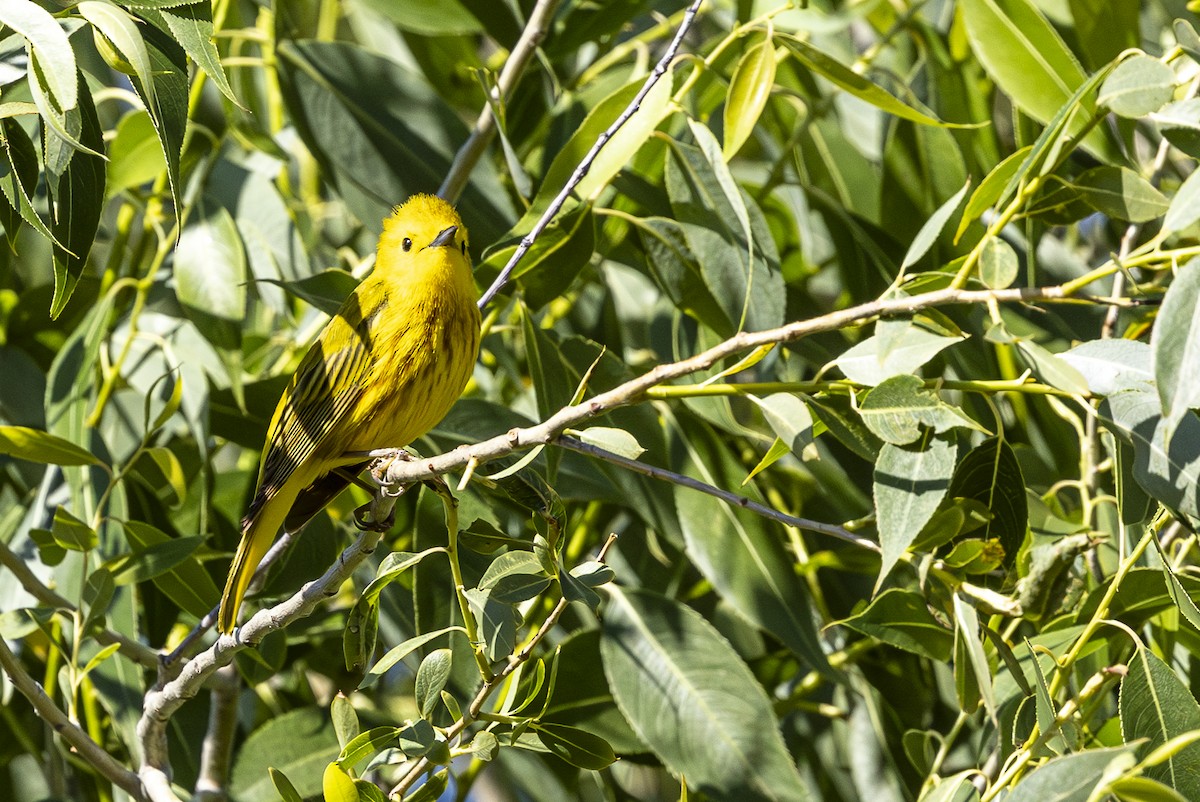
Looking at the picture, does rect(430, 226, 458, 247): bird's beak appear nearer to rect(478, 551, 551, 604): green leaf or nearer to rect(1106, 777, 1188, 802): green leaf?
rect(478, 551, 551, 604): green leaf

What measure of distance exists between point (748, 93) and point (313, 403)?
936 mm

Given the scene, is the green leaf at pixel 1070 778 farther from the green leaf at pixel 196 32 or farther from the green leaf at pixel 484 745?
the green leaf at pixel 196 32

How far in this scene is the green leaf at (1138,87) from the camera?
5.45ft

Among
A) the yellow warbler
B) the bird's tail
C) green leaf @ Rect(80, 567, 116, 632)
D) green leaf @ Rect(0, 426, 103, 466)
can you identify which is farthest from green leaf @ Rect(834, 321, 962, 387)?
green leaf @ Rect(0, 426, 103, 466)

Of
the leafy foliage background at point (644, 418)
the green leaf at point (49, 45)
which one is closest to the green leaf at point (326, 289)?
the leafy foliage background at point (644, 418)

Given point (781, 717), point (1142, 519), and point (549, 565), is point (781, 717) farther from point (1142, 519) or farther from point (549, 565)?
point (549, 565)

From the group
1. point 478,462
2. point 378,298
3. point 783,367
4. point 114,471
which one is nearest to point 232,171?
point 378,298

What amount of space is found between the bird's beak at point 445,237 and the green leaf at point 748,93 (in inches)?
23.8

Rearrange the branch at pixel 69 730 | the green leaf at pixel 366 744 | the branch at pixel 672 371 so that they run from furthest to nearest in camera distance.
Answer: the branch at pixel 69 730, the green leaf at pixel 366 744, the branch at pixel 672 371

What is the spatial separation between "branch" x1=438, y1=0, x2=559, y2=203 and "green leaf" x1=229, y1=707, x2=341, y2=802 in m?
1.03

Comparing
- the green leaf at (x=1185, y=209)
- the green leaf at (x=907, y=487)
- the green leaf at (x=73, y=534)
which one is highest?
the green leaf at (x=73, y=534)

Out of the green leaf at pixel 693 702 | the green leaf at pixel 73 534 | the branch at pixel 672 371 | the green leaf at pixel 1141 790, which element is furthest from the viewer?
the green leaf at pixel 693 702

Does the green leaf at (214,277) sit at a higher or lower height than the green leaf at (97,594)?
higher

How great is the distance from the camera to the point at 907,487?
66.1 inches
